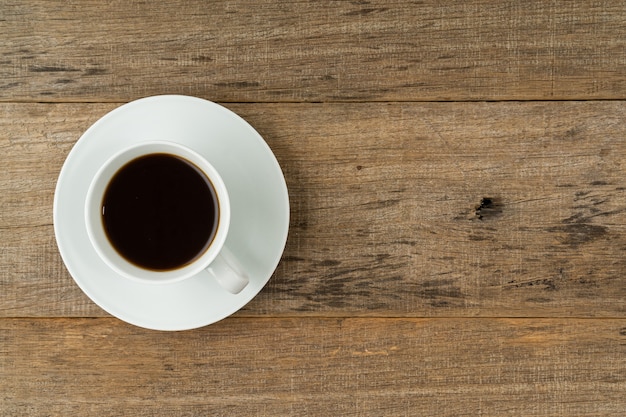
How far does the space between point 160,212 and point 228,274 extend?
0.41 feet

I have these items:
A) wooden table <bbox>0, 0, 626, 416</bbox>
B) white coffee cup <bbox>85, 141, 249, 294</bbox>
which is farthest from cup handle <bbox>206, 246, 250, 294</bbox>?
wooden table <bbox>0, 0, 626, 416</bbox>

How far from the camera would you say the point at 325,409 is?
93 centimetres

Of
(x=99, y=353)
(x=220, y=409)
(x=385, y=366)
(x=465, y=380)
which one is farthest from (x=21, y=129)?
(x=465, y=380)

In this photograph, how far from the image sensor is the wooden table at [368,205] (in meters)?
0.90

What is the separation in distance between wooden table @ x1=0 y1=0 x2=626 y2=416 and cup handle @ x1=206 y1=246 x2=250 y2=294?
0.14 m

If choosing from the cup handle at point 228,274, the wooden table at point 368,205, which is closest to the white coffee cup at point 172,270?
the cup handle at point 228,274

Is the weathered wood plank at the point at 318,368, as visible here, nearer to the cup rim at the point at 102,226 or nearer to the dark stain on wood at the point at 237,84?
the cup rim at the point at 102,226

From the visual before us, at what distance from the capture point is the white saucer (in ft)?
2.78

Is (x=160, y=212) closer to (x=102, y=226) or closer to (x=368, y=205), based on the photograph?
(x=102, y=226)

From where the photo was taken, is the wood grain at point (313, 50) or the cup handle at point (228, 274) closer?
the cup handle at point (228, 274)

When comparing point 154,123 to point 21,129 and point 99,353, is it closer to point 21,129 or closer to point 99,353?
point 21,129

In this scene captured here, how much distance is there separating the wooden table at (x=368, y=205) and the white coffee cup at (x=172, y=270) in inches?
5.2

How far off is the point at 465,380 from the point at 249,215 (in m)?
0.37

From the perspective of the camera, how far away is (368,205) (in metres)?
0.92
